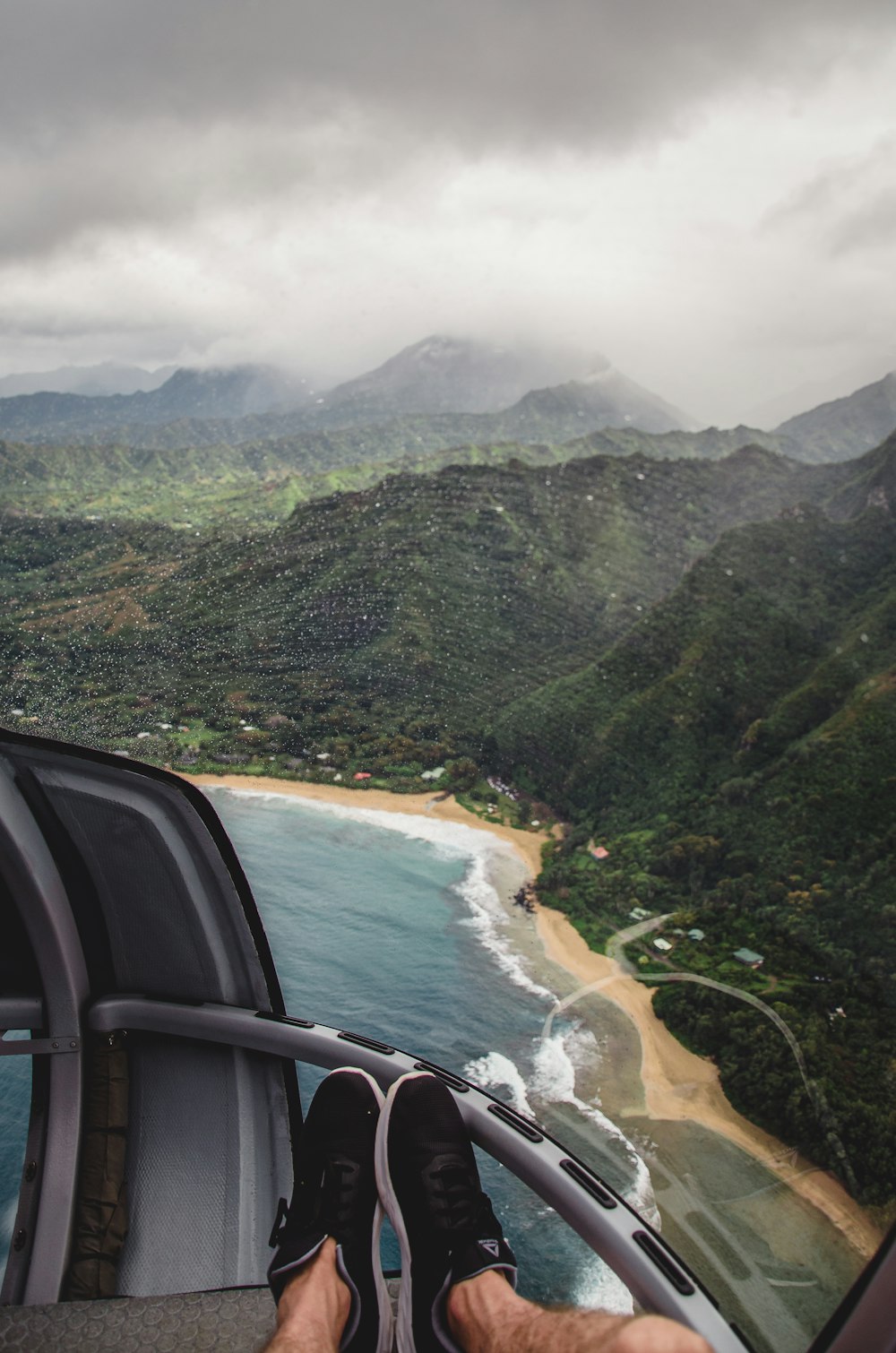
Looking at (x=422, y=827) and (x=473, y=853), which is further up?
(x=422, y=827)

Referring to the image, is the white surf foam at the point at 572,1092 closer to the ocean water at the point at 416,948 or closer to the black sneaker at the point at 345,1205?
the ocean water at the point at 416,948

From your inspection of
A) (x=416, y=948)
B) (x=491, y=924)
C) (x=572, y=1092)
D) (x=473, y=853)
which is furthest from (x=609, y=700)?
(x=572, y=1092)

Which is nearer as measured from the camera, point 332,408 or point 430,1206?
point 430,1206

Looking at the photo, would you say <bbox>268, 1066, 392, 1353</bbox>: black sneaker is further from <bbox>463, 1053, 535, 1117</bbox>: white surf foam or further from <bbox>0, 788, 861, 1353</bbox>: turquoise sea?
<bbox>463, 1053, 535, 1117</bbox>: white surf foam

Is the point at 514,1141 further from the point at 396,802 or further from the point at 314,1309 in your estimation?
the point at 396,802

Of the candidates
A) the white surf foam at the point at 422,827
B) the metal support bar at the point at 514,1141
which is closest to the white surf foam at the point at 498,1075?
the metal support bar at the point at 514,1141

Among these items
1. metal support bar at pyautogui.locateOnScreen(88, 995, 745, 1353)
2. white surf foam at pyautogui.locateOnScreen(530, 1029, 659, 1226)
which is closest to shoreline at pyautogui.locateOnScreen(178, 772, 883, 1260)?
white surf foam at pyautogui.locateOnScreen(530, 1029, 659, 1226)

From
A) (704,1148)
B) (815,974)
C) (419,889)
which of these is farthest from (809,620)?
(704,1148)
